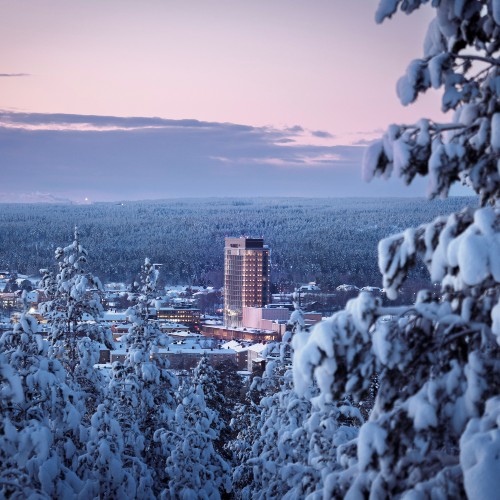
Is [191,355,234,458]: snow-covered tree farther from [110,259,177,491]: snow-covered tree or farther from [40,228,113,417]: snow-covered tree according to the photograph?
[40,228,113,417]: snow-covered tree

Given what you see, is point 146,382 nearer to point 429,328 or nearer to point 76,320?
point 76,320

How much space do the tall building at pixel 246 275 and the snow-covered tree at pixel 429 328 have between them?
151618 millimetres

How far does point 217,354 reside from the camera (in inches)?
3174

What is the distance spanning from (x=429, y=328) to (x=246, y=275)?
531ft

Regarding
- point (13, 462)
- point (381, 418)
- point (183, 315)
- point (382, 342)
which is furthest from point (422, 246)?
point (183, 315)

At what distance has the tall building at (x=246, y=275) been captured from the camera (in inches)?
6501

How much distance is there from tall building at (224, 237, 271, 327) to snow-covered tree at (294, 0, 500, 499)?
497 ft

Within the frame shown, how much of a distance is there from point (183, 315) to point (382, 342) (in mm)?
126926

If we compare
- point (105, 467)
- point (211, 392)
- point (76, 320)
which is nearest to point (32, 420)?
point (105, 467)

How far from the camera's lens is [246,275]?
16762cm

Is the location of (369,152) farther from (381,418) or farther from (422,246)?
(381,418)

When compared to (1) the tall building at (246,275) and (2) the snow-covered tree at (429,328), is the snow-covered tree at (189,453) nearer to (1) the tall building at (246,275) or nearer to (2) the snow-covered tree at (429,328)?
(2) the snow-covered tree at (429,328)

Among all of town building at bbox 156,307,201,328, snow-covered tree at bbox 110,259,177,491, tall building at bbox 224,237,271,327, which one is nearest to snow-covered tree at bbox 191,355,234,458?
snow-covered tree at bbox 110,259,177,491

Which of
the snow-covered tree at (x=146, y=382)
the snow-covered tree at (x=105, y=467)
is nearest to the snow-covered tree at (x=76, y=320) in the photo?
the snow-covered tree at (x=146, y=382)
